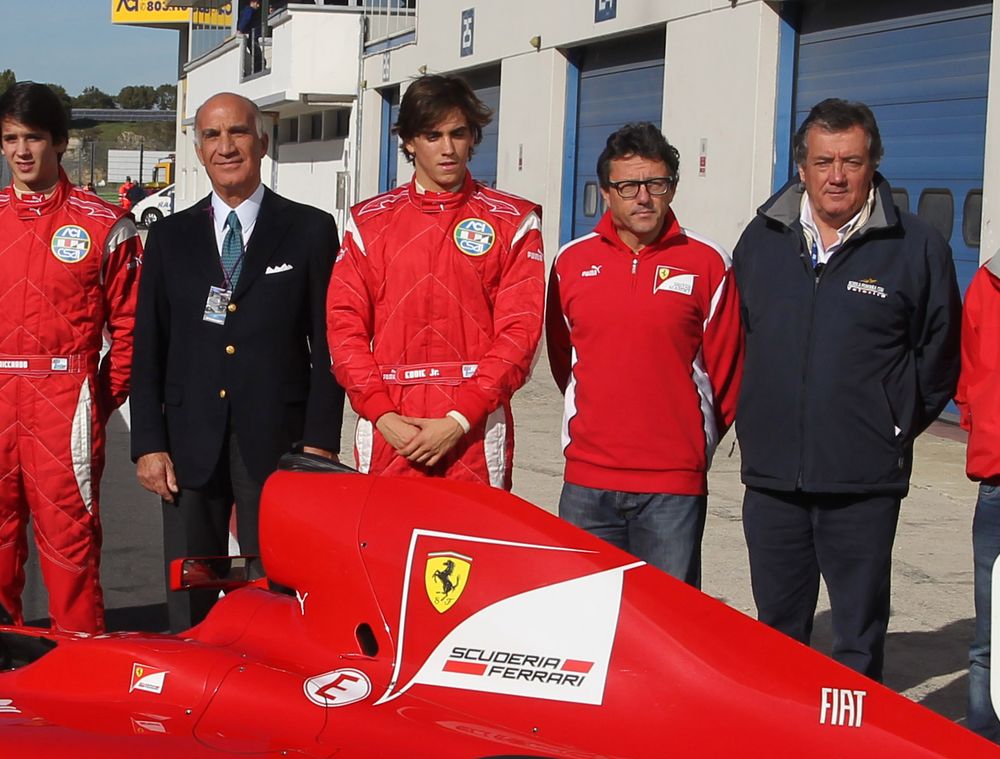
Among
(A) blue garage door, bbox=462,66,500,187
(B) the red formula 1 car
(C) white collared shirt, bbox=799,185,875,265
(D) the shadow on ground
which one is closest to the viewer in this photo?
(B) the red formula 1 car

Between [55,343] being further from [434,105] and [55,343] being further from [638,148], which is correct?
[638,148]

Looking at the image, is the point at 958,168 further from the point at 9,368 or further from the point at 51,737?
the point at 51,737

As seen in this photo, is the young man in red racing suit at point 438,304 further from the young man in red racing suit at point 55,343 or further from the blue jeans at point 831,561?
the young man in red racing suit at point 55,343

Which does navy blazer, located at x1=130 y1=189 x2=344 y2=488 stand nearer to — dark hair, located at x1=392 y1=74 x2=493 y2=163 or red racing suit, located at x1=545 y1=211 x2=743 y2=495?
dark hair, located at x1=392 y1=74 x2=493 y2=163

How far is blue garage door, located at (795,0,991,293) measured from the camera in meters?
10.1

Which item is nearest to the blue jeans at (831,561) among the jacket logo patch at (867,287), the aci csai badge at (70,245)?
the jacket logo patch at (867,287)

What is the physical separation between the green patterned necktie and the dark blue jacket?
1566 mm

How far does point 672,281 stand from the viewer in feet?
12.3

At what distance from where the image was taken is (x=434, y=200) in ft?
12.6

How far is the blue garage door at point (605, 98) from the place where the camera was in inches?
605

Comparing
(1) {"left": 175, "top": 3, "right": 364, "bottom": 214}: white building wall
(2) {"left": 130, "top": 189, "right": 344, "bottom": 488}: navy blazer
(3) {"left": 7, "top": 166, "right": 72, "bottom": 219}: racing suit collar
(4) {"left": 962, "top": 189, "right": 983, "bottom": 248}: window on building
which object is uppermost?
(1) {"left": 175, "top": 3, "right": 364, "bottom": 214}: white building wall

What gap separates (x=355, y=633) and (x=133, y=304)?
192cm

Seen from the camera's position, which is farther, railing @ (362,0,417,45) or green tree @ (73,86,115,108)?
green tree @ (73,86,115,108)

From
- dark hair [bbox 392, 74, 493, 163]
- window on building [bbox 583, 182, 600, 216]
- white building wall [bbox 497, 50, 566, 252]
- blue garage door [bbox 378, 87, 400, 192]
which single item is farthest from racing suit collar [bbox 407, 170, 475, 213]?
blue garage door [bbox 378, 87, 400, 192]
